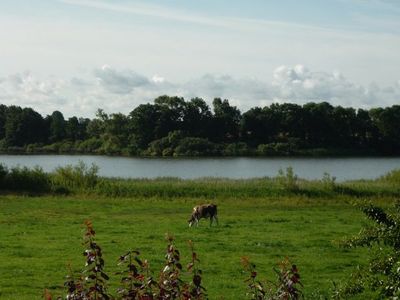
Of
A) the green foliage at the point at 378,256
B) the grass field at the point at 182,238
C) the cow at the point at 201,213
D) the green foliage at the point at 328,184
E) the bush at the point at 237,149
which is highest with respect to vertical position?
the bush at the point at 237,149

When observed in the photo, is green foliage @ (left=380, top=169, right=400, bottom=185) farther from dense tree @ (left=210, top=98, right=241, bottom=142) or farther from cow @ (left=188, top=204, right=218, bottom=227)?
dense tree @ (left=210, top=98, right=241, bottom=142)

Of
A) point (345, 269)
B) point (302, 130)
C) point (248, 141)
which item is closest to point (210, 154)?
point (248, 141)

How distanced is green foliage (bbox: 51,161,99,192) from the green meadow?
29.1 inches

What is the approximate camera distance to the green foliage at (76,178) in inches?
1781

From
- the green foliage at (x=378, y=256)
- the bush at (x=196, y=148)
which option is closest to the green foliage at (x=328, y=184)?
the green foliage at (x=378, y=256)

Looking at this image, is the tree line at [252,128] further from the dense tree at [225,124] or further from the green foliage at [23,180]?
the green foliage at [23,180]

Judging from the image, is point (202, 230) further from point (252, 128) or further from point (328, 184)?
point (252, 128)

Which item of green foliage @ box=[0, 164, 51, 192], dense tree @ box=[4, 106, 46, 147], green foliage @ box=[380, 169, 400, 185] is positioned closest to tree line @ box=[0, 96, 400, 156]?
dense tree @ box=[4, 106, 46, 147]

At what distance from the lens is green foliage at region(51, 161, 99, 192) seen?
45.2 meters

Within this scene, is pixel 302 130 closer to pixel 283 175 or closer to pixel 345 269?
pixel 283 175

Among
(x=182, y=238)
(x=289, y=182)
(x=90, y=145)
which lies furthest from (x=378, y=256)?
(x=90, y=145)

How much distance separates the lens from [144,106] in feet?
453

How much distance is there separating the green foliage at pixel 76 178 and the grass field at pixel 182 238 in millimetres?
5809

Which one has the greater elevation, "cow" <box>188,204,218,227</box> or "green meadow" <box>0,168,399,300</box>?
"cow" <box>188,204,218,227</box>
